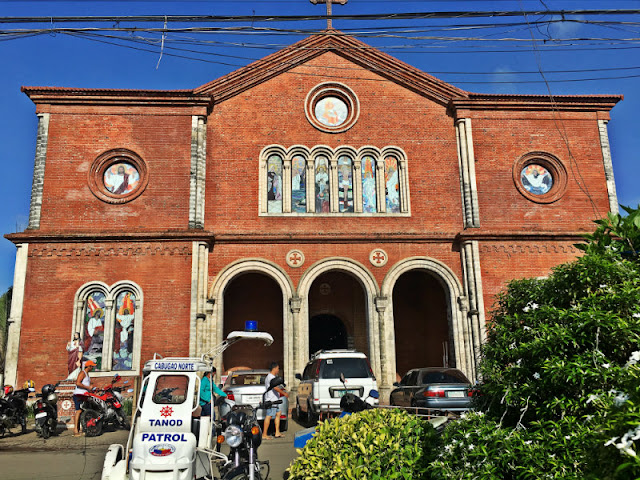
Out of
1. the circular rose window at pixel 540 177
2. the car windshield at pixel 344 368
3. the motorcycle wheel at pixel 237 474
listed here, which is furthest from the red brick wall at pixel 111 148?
the motorcycle wheel at pixel 237 474

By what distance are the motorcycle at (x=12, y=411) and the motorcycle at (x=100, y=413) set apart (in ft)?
6.02

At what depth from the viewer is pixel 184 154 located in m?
18.3

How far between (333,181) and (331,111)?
2.78m

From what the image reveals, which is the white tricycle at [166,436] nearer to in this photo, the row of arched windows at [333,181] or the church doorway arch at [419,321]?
the row of arched windows at [333,181]

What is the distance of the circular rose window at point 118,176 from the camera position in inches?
708

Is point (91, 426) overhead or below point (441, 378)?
below

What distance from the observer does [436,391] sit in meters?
12.3

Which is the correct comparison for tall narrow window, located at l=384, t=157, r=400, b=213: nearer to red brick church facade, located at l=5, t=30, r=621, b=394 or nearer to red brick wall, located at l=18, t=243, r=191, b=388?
red brick church facade, located at l=5, t=30, r=621, b=394

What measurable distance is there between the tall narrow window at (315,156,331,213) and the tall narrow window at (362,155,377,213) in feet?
4.17

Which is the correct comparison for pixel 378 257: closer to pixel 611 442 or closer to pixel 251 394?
pixel 251 394

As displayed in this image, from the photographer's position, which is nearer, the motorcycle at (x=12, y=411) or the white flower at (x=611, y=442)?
the white flower at (x=611, y=442)

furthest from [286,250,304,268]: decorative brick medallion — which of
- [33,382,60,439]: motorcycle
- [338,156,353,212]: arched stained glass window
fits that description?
[33,382,60,439]: motorcycle

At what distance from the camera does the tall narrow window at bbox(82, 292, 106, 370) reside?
16.6 m

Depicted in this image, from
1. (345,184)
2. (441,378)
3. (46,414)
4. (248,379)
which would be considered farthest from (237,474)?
(345,184)
